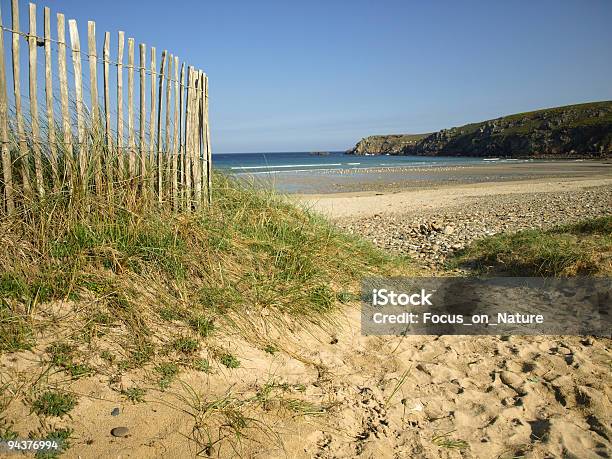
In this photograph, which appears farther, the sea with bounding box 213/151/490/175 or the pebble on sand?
the sea with bounding box 213/151/490/175

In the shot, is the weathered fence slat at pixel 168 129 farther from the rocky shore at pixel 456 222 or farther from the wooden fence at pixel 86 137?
the rocky shore at pixel 456 222

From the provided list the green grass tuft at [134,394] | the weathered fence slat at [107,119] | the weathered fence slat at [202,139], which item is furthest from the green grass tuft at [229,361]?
the weathered fence slat at [202,139]

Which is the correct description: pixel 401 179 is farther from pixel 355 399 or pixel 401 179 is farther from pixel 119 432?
pixel 119 432

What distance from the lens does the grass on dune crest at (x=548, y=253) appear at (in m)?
5.28

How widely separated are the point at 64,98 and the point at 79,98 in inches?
4.6

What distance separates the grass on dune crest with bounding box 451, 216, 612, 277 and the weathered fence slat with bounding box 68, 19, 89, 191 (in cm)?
516

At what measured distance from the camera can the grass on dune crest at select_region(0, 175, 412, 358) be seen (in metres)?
3.10

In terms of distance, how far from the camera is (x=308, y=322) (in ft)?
12.9

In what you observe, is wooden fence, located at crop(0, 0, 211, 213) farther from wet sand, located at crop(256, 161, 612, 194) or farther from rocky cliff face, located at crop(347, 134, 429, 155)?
rocky cliff face, located at crop(347, 134, 429, 155)

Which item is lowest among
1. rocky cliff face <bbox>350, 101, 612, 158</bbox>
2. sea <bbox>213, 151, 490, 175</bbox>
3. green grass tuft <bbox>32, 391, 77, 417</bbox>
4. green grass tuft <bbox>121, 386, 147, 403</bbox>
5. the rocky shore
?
green grass tuft <bbox>121, 386, 147, 403</bbox>

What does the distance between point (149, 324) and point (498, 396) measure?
8.75ft

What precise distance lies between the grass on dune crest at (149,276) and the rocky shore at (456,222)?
3.12 metres

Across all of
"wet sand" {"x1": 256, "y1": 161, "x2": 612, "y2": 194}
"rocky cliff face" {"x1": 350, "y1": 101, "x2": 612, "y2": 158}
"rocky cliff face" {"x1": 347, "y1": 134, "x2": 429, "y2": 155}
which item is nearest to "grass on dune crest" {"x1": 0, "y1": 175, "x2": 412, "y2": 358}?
"wet sand" {"x1": 256, "y1": 161, "x2": 612, "y2": 194}

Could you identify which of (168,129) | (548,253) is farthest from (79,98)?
(548,253)
